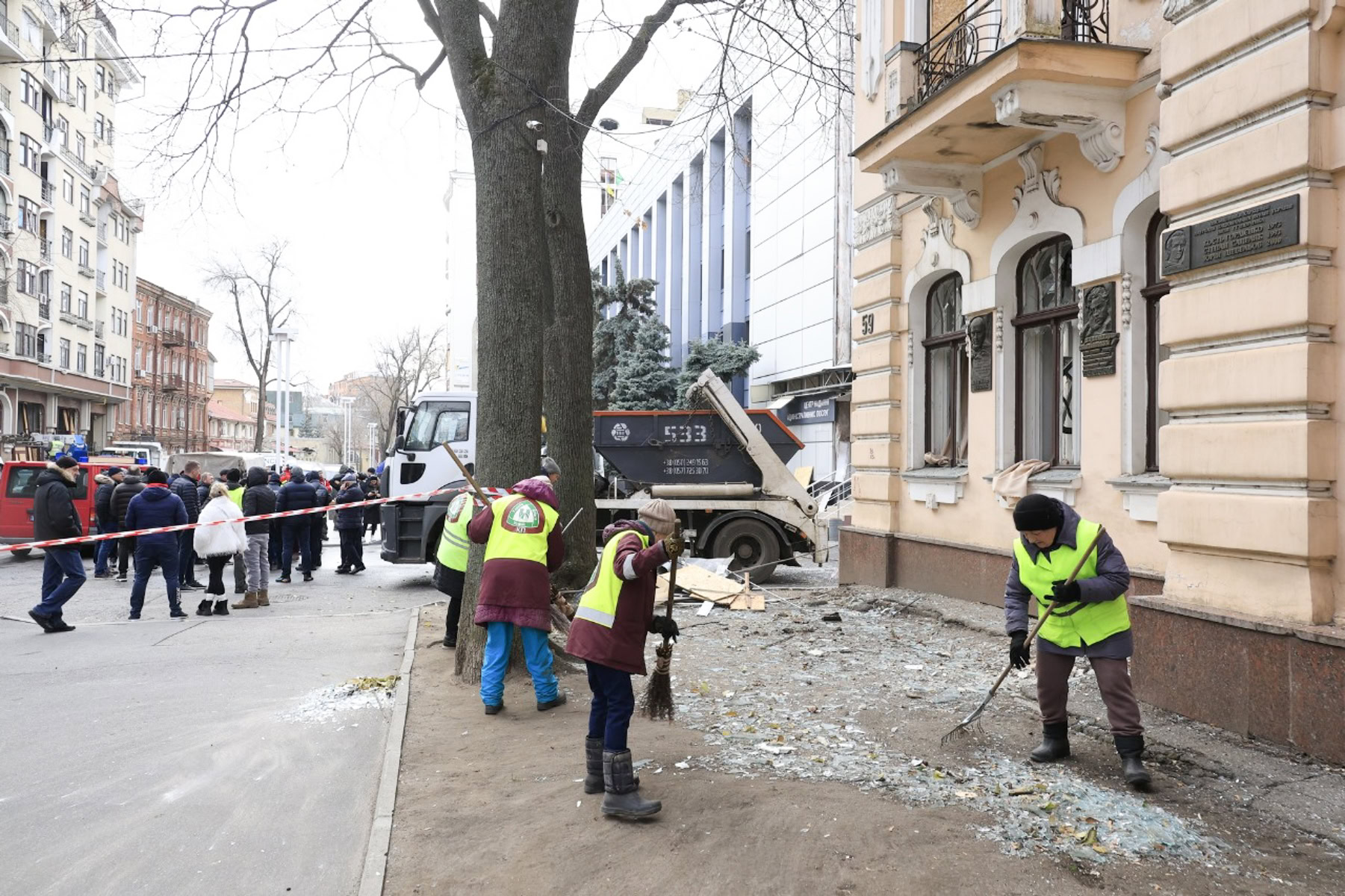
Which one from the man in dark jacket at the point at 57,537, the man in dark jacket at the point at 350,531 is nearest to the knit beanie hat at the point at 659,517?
the man in dark jacket at the point at 57,537

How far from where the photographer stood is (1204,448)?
579 centimetres

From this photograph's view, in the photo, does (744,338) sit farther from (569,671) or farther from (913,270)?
(569,671)

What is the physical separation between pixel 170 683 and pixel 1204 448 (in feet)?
24.2

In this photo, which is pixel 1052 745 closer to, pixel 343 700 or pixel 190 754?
pixel 343 700

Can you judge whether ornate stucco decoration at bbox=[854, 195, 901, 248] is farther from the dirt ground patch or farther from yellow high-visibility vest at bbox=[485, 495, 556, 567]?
the dirt ground patch

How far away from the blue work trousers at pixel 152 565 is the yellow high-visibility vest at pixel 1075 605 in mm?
9240

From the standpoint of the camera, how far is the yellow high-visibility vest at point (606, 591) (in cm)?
453

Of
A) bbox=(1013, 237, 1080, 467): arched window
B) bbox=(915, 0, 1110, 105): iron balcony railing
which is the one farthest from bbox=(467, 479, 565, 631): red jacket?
bbox=(915, 0, 1110, 105): iron balcony railing

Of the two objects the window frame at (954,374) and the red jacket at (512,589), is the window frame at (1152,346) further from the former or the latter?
the red jacket at (512,589)

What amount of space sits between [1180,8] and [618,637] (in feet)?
17.5

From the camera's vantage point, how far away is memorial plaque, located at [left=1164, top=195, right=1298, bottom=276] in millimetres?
5297

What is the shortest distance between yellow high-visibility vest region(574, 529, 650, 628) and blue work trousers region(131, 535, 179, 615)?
7.73m

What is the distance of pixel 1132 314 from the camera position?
7.70m

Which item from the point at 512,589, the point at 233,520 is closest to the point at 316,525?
the point at 233,520
